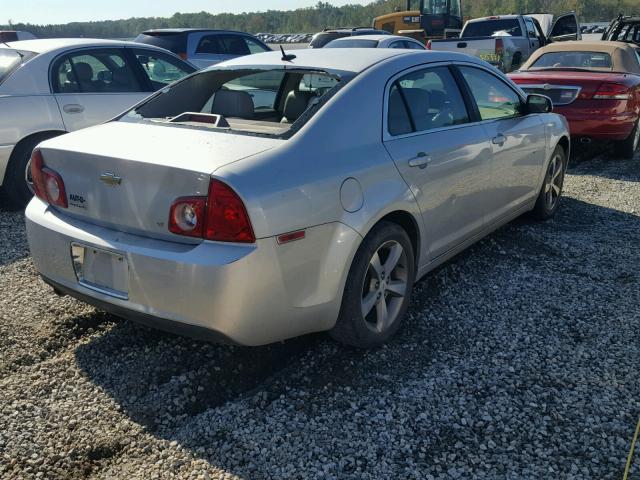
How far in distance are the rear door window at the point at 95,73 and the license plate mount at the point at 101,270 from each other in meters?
3.67

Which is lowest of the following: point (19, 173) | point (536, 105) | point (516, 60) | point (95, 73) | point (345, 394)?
point (345, 394)

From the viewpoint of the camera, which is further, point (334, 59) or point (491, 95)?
point (491, 95)

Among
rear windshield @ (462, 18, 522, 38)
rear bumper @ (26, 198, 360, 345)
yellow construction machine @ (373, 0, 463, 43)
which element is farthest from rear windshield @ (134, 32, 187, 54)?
yellow construction machine @ (373, 0, 463, 43)

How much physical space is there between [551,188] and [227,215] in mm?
3982

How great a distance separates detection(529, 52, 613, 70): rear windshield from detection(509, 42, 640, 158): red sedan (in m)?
0.01

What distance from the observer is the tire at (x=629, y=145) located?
27.1 feet

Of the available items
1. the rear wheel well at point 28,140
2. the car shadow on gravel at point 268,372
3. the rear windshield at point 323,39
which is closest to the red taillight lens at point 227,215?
the car shadow on gravel at point 268,372

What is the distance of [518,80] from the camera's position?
26.6 feet

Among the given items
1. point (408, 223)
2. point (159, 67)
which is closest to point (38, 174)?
point (408, 223)

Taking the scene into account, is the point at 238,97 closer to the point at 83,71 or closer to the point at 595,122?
the point at 83,71

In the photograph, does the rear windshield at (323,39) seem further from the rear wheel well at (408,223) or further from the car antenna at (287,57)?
the rear wheel well at (408,223)

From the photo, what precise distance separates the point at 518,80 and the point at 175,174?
21.4 ft

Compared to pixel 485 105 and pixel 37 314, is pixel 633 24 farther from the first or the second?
pixel 37 314

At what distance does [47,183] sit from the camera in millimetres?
3244
